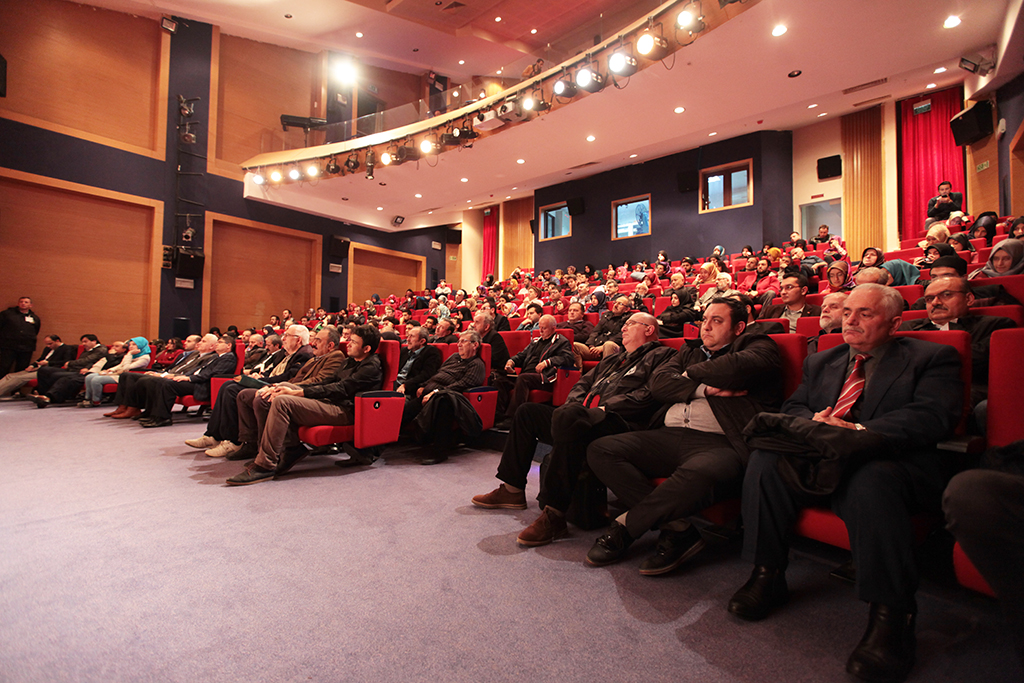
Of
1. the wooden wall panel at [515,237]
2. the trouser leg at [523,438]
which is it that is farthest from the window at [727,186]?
the trouser leg at [523,438]

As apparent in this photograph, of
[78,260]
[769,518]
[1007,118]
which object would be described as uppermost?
[1007,118]

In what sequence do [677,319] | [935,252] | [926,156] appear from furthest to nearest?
→ [926,156] < [677,319] < [935,252]

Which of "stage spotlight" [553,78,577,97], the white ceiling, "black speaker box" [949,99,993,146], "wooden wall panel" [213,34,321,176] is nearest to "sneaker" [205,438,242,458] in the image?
"stage spotlight" [553,78,577,97]

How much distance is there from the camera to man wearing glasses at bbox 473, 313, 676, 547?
173 cm

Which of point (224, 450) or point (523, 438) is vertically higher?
point (523, 438)

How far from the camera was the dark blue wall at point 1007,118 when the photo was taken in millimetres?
5121

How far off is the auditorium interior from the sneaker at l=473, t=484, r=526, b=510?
34 millimetres

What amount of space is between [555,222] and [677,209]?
2.91m

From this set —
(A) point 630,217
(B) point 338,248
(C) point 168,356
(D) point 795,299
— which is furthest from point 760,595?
(B) point 338,248

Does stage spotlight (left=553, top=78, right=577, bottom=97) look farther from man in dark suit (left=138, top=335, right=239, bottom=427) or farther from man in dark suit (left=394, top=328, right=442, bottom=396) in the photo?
man in dark suit (left=138, top=335, right=239, bottom=427)

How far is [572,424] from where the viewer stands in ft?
5.70

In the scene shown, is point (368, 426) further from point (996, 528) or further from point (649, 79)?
point (649, 79)

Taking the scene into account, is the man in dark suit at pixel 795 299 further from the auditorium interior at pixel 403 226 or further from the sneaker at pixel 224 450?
the sneaker at pixel 224 450

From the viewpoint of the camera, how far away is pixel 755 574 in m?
1.26
